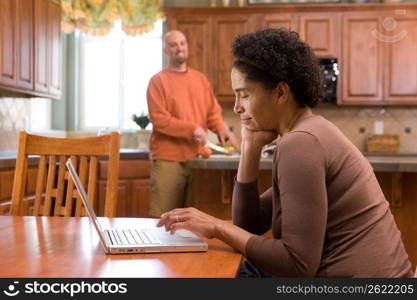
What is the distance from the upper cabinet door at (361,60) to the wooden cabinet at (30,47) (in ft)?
8.56

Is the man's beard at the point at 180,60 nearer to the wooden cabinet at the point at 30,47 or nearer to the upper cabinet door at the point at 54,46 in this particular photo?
the wooden cabinet at the point at 30,47

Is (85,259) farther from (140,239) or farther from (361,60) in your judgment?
(361,60)

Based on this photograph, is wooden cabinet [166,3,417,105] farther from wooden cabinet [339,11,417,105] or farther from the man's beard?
the man's beard

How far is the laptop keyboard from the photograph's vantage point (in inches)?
46.6

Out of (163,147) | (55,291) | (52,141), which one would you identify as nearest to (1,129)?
→ (163,147)

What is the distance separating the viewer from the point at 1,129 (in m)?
4.27

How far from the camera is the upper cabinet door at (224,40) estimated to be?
202 inches

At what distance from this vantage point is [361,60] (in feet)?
16.4

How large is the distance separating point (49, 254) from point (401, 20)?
463 centimetres

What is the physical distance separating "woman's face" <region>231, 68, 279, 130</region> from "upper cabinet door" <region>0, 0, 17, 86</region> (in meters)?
2.73

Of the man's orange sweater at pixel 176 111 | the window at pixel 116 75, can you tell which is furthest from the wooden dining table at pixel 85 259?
the window at pixel 116 75

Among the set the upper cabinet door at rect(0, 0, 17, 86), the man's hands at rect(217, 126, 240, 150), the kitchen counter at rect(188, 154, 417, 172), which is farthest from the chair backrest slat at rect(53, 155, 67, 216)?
the upper cabinet door at rect(0, 0, 17, 86)

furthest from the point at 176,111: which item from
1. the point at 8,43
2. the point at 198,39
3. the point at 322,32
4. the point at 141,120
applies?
the point at 322,32

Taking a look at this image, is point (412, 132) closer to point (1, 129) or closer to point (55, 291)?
point (1, 129)
